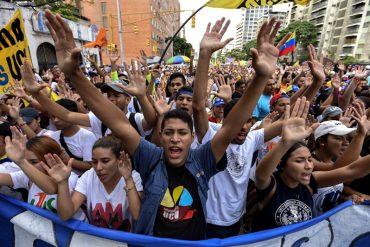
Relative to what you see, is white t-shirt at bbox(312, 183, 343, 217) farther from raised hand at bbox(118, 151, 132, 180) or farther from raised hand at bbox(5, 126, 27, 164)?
raised hand at bbox(5, 126, 27, 164)

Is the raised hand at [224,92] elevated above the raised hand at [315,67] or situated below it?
below

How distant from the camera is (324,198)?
2.24 metres

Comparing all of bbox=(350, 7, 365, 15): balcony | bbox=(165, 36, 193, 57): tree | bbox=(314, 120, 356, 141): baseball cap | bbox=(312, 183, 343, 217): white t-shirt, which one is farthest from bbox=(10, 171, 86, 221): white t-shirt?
bbox=(350, 7, 365, 15): balcony

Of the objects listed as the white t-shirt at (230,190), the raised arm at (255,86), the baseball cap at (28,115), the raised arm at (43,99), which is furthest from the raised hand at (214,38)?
the baseball cap at (28,115)

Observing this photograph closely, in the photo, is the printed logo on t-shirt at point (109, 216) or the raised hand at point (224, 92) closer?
the printed logo on t-shirt at point (109, 216)

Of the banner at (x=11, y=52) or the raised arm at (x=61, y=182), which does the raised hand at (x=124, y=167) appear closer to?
the raised arm at (x=61, y=182)

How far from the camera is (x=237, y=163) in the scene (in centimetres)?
223

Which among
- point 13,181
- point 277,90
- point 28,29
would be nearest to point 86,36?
point 28,29

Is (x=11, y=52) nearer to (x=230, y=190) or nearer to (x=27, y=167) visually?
(x=27, y=167)

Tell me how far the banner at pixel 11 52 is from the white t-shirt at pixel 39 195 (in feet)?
8.07

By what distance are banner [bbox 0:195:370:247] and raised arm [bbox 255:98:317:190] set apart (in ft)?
1.27

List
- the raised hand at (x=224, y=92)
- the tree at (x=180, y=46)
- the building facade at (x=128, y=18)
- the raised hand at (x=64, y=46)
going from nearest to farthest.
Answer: the raised hand at (x=64, y=46) < the raised hand at (x=224, y=92) < the building facade at (x=128, y=18) < the tree at (x=180, y=46)

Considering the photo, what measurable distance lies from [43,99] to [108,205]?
1.43 meters

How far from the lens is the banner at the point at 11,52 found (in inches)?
158
